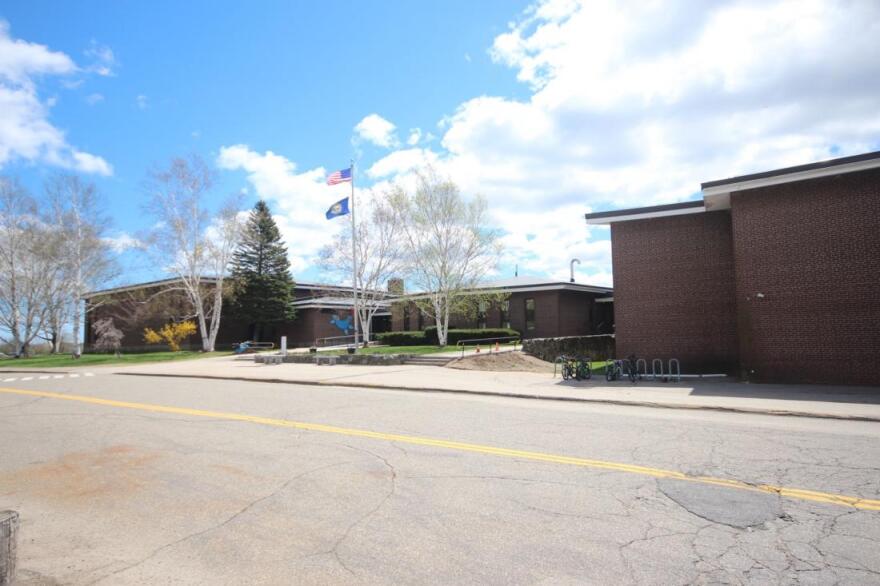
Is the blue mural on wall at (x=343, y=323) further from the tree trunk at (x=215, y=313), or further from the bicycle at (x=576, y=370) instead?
the bicycle at (x=576, y=370)

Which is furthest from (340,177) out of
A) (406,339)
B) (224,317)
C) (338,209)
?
(224,317)

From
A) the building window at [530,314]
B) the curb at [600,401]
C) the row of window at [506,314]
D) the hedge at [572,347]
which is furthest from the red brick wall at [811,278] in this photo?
the building window at [530,314]

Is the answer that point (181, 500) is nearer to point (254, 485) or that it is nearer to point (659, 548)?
point (254, 485)

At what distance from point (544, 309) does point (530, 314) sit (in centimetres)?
132

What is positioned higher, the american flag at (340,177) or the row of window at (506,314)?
the american flag at (340,177)

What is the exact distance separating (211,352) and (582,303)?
28.5m

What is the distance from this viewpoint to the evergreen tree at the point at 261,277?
44.2m

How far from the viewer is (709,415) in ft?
34.3

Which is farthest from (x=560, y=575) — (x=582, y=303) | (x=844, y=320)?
(x=582, y=303)

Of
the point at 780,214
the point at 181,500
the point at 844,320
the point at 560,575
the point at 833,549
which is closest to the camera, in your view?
the point at 560,575

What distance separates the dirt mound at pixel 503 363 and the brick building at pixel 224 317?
1909 cm

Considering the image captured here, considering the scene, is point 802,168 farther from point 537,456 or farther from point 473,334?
point 473,334

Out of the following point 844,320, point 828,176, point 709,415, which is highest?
point 828,176

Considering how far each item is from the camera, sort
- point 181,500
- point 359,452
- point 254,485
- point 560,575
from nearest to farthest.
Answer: point 560,575 < point 181,500 < point 254,485 < point 359,452
